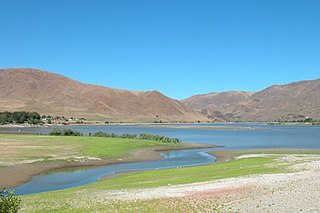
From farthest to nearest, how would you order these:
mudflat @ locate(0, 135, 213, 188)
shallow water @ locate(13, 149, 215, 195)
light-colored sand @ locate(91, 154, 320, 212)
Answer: mudflat @ locate(0, 135, 213, 188) < shallow water @ locate(13, 149, 215, 195) < light-colored sand @ locate(91, 154, 320, 212)

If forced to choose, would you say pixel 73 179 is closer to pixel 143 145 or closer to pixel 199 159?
pixel 199 159

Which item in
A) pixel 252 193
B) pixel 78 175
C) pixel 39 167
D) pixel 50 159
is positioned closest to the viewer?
pixel 252 193

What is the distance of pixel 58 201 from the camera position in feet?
82.0

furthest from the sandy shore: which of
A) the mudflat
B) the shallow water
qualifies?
the shallow water

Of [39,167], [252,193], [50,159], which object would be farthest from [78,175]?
[252,193]

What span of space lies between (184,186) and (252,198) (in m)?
6.97

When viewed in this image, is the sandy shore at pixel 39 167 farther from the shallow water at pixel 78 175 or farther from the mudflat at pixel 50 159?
the shallow water at pixel 78 175

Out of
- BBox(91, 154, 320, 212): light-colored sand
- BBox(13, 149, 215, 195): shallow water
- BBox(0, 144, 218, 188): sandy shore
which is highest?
BBox(91, 154, 320, 212): light-colored sand

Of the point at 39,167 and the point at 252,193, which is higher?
the point at 252,193

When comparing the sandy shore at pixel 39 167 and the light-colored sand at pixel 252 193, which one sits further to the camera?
the sandy shore at pixel 39 167

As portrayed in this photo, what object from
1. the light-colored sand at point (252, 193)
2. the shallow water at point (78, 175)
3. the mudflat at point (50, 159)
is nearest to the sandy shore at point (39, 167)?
the mudflat at point (50, 159)

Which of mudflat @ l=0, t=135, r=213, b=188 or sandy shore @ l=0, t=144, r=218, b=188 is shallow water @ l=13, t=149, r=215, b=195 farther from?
mudflat @ l=0, t=135, r=213, b=188

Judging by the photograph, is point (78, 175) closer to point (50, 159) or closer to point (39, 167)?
point (39, 167)

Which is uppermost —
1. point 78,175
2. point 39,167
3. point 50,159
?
point 50,159
